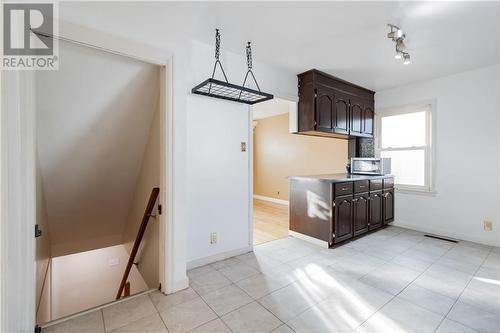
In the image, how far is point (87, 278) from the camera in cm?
358

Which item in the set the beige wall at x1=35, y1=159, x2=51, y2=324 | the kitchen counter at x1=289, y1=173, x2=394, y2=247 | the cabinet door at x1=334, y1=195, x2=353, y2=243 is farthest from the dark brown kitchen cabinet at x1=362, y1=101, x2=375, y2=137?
the beige wall at x1=35, y1=159, x2=51, y2=324

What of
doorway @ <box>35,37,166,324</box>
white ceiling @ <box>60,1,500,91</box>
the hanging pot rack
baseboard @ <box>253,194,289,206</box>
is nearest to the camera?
white ceiling @ <box>60,1,500,91</box>

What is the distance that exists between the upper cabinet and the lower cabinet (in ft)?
3.48

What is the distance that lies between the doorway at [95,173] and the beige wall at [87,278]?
1 centimetres

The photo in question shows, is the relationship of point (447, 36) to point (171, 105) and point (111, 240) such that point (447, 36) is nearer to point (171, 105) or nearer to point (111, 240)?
point (171, 105)

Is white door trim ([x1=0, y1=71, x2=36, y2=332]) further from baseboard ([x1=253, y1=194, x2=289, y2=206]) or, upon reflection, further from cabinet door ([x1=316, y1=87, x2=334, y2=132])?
baseboard ([x1=253, y1=194, x2=289, y2=206])

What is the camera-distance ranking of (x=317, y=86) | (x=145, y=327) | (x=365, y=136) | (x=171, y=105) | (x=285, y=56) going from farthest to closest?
(x=365, y=136)
(x=317, y=86)
(x=285, y=56)
(x=171, y=105)
(x=145, y=327)

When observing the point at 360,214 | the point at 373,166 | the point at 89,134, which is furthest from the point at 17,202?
the point at 373,166

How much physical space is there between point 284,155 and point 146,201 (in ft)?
13.6

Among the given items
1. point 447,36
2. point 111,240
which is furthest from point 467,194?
point 111,240

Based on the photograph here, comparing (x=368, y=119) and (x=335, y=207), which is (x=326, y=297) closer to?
(x=335, y=207)

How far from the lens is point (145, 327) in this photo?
1.63m

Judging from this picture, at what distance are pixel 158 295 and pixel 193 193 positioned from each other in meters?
0.99

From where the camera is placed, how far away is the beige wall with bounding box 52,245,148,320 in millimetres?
3228
